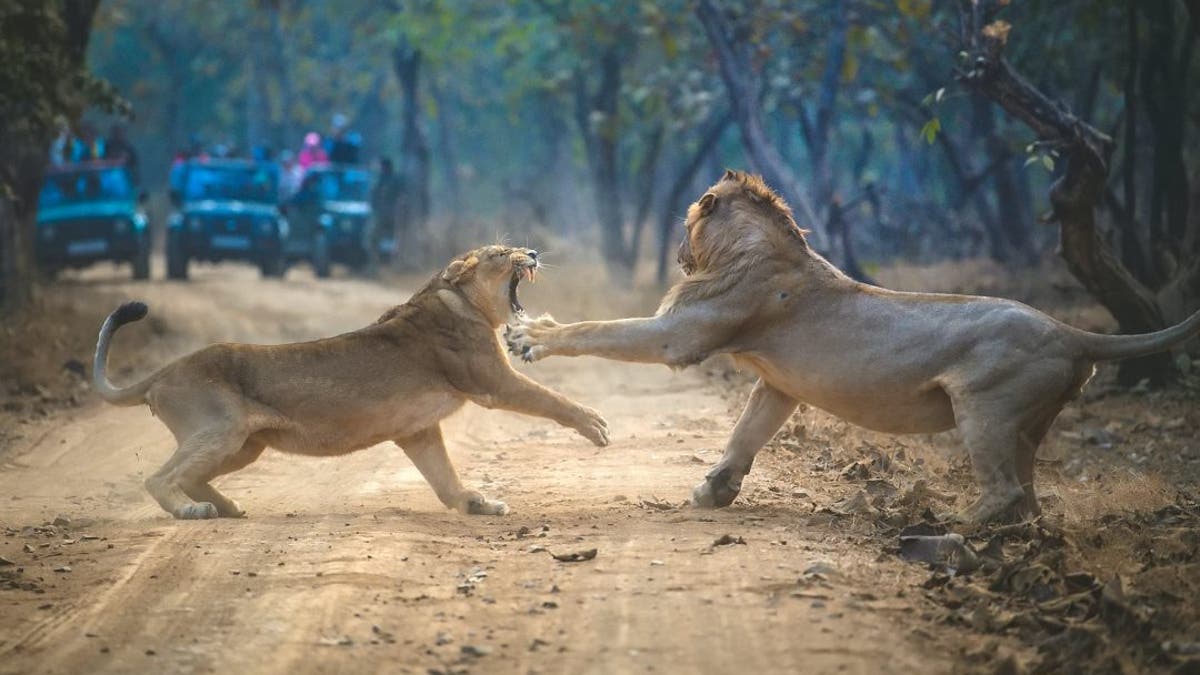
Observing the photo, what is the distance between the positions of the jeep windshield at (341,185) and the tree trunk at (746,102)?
9748 mm

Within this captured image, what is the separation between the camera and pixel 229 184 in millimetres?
24656

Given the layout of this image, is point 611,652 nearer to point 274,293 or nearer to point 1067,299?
point 1067,299

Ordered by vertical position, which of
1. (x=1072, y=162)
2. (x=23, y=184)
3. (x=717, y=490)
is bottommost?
(x=717, y=490)

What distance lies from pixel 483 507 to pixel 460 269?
3.92 feet

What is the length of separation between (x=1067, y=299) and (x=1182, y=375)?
5.42 m

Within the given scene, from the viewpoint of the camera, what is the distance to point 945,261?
85.5 feet

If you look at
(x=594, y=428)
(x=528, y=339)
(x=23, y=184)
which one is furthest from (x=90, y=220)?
(x=528, y=339)

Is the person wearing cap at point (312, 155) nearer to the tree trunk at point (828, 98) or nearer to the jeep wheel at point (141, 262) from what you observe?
the jeep wheel at point (141, 262)

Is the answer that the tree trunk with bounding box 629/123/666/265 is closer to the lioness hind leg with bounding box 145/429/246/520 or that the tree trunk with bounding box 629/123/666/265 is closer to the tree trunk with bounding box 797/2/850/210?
the tree trunk with bounding box 797/2/850/210

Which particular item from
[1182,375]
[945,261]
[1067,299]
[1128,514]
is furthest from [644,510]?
[945,261]

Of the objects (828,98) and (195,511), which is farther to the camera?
(828,98)

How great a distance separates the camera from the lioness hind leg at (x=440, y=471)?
734 cm

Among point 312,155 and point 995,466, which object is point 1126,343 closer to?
point 995,466

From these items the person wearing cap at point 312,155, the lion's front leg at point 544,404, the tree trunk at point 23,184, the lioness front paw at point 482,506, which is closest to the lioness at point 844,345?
the lion's front leg at point 544,404
